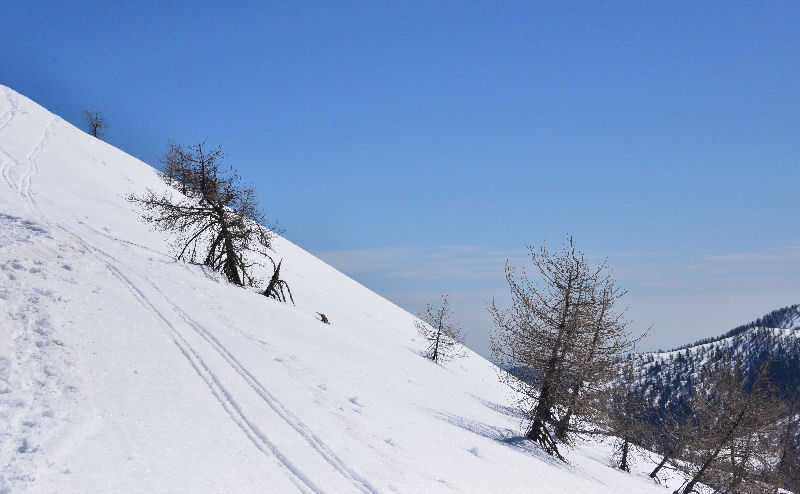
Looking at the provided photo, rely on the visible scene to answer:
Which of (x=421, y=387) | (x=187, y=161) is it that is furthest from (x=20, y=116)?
(x=421, y=387)

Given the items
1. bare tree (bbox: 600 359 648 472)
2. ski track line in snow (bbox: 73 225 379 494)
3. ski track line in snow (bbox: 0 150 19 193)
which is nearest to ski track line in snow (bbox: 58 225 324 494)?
ski track line in snow (bbox: 73 225 379 494)

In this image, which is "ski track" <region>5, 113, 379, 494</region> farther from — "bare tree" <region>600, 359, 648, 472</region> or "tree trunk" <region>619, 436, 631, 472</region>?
"tree trunk" <region>619, 436, 631, 472</region>

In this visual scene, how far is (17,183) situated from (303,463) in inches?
1096

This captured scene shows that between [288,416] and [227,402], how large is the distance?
4.13ft

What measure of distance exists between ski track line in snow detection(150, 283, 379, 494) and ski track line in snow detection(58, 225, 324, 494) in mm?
676

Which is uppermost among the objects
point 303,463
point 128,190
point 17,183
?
point 128,190

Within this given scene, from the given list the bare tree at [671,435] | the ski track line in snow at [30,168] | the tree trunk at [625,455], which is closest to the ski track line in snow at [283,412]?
the ski track line in snow at [30,168]

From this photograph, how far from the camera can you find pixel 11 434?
635cm

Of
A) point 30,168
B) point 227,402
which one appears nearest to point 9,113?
point 30,168

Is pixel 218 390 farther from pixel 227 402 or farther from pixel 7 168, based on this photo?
pixel 7 168

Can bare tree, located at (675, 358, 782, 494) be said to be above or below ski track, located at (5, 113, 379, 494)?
above

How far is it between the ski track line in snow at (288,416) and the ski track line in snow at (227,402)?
676mm

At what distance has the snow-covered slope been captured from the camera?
6660 millimetres

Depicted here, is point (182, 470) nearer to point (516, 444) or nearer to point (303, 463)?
point (303, 463)
